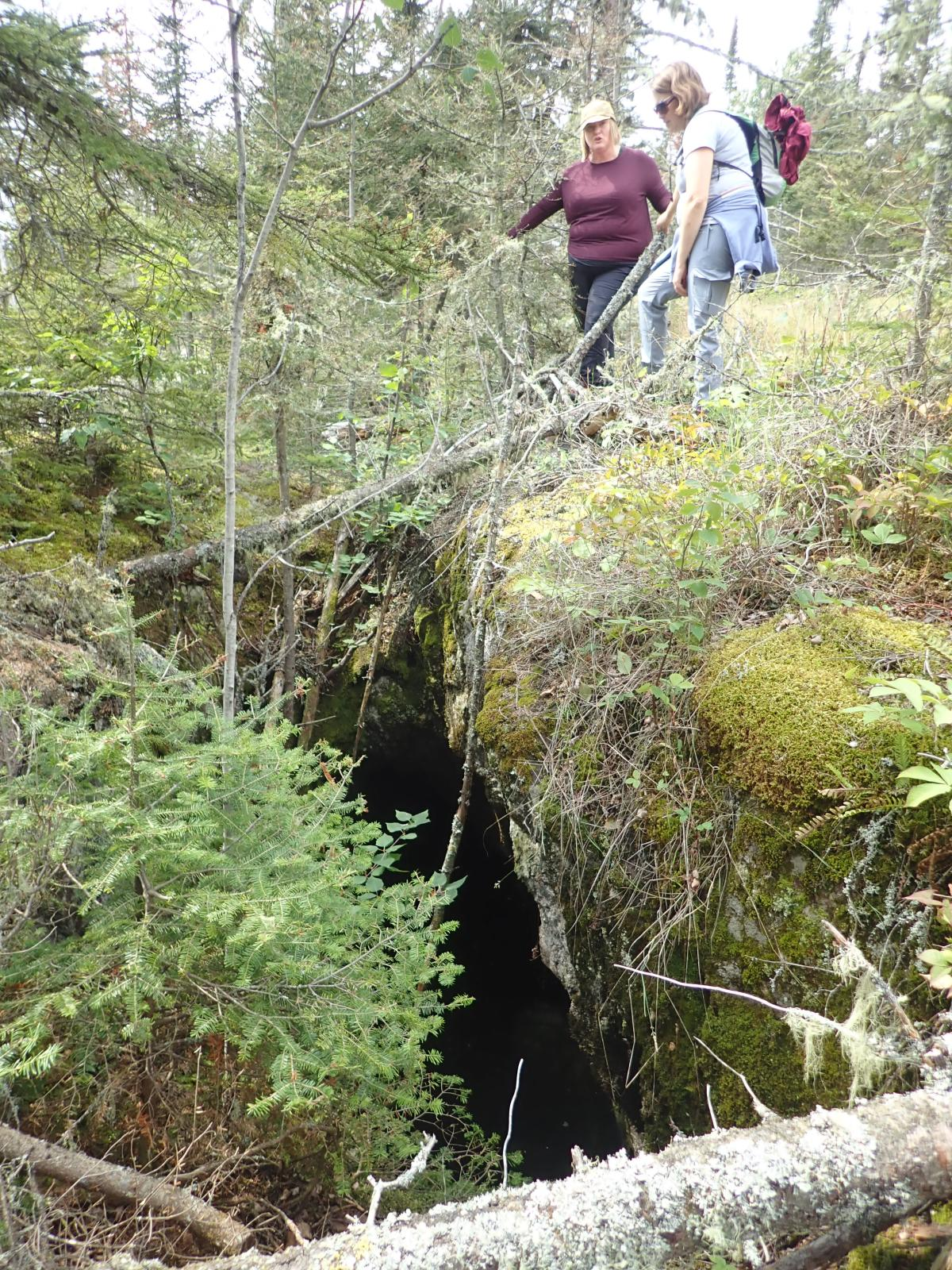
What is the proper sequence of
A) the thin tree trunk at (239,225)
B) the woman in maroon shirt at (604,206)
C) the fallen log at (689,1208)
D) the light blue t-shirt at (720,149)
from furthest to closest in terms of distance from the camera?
the woman in maroon shirt at (604,206), the light blue t-shirt at (720,149), the thin tree trunk at (239,225), the fallen log at (689,1208)

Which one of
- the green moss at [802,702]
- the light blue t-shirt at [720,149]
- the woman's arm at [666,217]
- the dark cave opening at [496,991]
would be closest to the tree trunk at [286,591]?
the dark cave opening at [496,991]

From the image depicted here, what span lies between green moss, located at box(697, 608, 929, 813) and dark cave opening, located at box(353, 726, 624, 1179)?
2.61 metres

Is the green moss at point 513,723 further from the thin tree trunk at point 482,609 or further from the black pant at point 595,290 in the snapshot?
the black pant at point 595,290

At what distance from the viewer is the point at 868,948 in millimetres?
1886

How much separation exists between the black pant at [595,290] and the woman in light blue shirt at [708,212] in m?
0.80

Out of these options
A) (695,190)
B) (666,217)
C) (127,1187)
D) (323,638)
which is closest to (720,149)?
(695,190)

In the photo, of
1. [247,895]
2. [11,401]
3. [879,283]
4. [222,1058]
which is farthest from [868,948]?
[11,401]

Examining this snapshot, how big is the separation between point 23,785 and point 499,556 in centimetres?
264

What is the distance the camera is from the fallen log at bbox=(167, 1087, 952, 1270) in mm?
1153

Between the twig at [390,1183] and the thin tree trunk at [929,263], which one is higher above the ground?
the thin tree trunk at [929,263]

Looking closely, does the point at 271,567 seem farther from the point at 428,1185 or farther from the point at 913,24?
the point at 913,24

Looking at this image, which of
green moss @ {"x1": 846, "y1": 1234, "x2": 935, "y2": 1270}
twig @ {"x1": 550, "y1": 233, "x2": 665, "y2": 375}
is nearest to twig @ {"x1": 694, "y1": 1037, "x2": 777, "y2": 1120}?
green moss @ {"x1": 846, "y1": 1234, "x2": 935, "y2": 1270}

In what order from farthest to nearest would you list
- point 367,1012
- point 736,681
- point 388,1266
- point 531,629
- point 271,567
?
1. point 271,567
2. point 531,629
3. point 736,681
4. point 367,1012
5. point 388,1266

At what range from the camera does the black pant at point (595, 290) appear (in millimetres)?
5023
